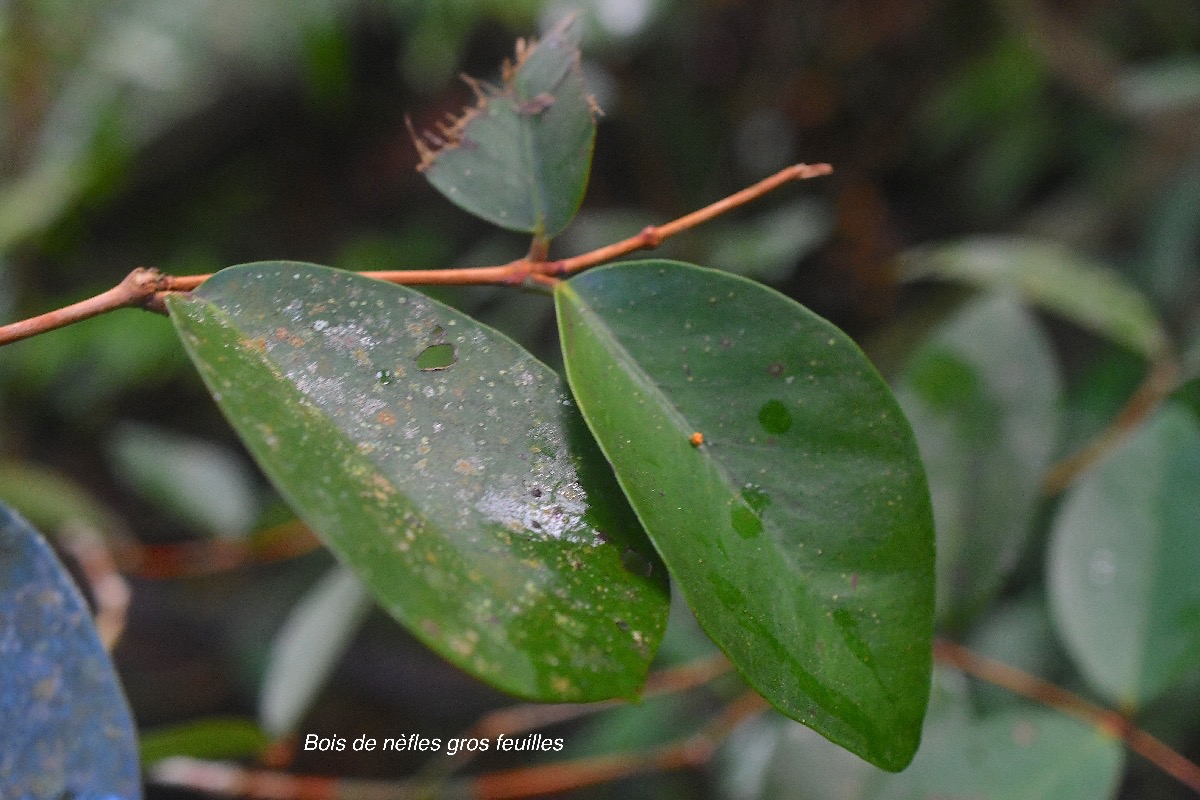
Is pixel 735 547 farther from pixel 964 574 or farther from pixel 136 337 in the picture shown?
pixel 136 337

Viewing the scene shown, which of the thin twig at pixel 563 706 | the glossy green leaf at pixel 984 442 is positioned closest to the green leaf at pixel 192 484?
the thin twig at pixel 563 706

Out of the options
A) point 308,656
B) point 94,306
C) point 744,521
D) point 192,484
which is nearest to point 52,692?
point 94,306

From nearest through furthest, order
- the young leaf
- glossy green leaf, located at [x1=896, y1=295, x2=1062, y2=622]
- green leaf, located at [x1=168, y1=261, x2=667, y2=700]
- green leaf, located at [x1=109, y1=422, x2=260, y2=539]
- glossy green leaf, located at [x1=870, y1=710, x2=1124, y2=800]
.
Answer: green leaf, located at [x1=168, y1=261, x2=667, y2=700] → the young leaf → glossy green leaf, located at [x1=870, y1=710, x2=1124, y2=800] → glossy green leaf, located at [x1=896, y1=295, x2=1062, y2=622] → green leaf, located at [x1=109, y1=422, x2=260, y2=539]

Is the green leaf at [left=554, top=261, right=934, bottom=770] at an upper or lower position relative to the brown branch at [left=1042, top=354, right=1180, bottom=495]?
upper

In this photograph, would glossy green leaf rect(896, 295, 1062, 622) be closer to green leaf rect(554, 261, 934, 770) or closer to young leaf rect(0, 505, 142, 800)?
green leaf rect(554, 261, 934, 770)

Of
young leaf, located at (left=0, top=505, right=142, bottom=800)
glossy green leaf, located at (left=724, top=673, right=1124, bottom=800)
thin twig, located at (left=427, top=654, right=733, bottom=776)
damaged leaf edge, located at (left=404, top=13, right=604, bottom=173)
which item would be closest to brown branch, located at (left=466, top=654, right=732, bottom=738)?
thin twig, located at (left=427, top=654, right=733, bottom=776)

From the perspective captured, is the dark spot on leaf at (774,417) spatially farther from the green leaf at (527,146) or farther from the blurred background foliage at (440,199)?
the blurred background foliage at (440,199)

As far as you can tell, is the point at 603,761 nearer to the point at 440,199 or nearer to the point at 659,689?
the point at 659,689
